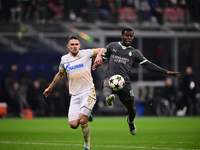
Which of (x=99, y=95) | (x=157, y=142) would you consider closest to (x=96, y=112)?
(x=99, y=95)

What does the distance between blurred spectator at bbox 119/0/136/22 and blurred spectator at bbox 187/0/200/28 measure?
146 inches

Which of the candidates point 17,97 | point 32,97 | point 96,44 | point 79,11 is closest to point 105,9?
point 79,11

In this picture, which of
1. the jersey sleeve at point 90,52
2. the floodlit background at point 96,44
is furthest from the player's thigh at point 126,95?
the floodlit background at point 96,44

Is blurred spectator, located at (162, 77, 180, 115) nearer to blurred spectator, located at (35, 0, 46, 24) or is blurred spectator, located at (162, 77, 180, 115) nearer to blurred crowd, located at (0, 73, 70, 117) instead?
blurred crowd, located at (0, 73, 70, 117)

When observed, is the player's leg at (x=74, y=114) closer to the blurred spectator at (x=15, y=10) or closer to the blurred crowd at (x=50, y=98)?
the blurred crowd at (x=50, y=98)

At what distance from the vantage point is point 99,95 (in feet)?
68.1

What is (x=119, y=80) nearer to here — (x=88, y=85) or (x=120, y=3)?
(x=88, y=85)

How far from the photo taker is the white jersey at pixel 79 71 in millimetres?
7434

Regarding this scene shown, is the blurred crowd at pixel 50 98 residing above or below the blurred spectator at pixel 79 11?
below

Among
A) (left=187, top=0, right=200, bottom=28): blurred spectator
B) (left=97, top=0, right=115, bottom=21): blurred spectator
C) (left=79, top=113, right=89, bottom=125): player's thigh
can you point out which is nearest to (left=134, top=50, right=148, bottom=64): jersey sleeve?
(left=79, top=113, right=89, bottom=125): player's thigh

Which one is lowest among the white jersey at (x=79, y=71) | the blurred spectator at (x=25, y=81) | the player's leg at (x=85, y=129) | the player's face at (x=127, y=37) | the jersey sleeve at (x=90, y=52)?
the blurred spectator at (x=25, y=81)

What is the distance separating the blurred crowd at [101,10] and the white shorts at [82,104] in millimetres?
16691

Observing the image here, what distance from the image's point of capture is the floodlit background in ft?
64.8

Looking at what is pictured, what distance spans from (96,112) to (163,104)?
352 centimetres
